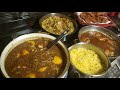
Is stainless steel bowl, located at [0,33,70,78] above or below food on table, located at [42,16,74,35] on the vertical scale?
above

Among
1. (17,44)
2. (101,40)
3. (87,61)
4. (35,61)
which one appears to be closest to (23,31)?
(17,44)

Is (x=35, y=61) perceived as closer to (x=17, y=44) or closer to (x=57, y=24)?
(x=17, y=44)

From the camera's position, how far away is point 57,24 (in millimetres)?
2492

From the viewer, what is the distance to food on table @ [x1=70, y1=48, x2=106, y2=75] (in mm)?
1905

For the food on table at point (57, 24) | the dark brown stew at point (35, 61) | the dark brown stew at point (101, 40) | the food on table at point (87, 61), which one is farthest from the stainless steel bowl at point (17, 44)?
the dark brown stew at point (101, 40)

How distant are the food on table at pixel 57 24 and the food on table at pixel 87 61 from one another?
0.45 m

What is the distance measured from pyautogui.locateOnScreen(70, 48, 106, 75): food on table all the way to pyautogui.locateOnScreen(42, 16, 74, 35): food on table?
1.49 feet

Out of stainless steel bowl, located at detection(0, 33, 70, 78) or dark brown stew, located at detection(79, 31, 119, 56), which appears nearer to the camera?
stainless steel bowl, located at detection(0, 33, 70, 78)

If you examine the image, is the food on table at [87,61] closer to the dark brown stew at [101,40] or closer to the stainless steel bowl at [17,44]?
the stainless steel bowl at [17,44]

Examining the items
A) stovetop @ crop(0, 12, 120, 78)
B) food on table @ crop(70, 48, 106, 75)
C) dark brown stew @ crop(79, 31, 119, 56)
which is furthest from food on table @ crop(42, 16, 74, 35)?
food on table @ crop(70, 48, 106, 75)

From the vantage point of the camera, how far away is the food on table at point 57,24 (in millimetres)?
2447

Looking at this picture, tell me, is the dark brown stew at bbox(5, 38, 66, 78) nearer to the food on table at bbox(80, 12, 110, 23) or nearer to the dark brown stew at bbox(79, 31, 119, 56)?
the dark brown stew at bbox(79, 31, 119, 56)
